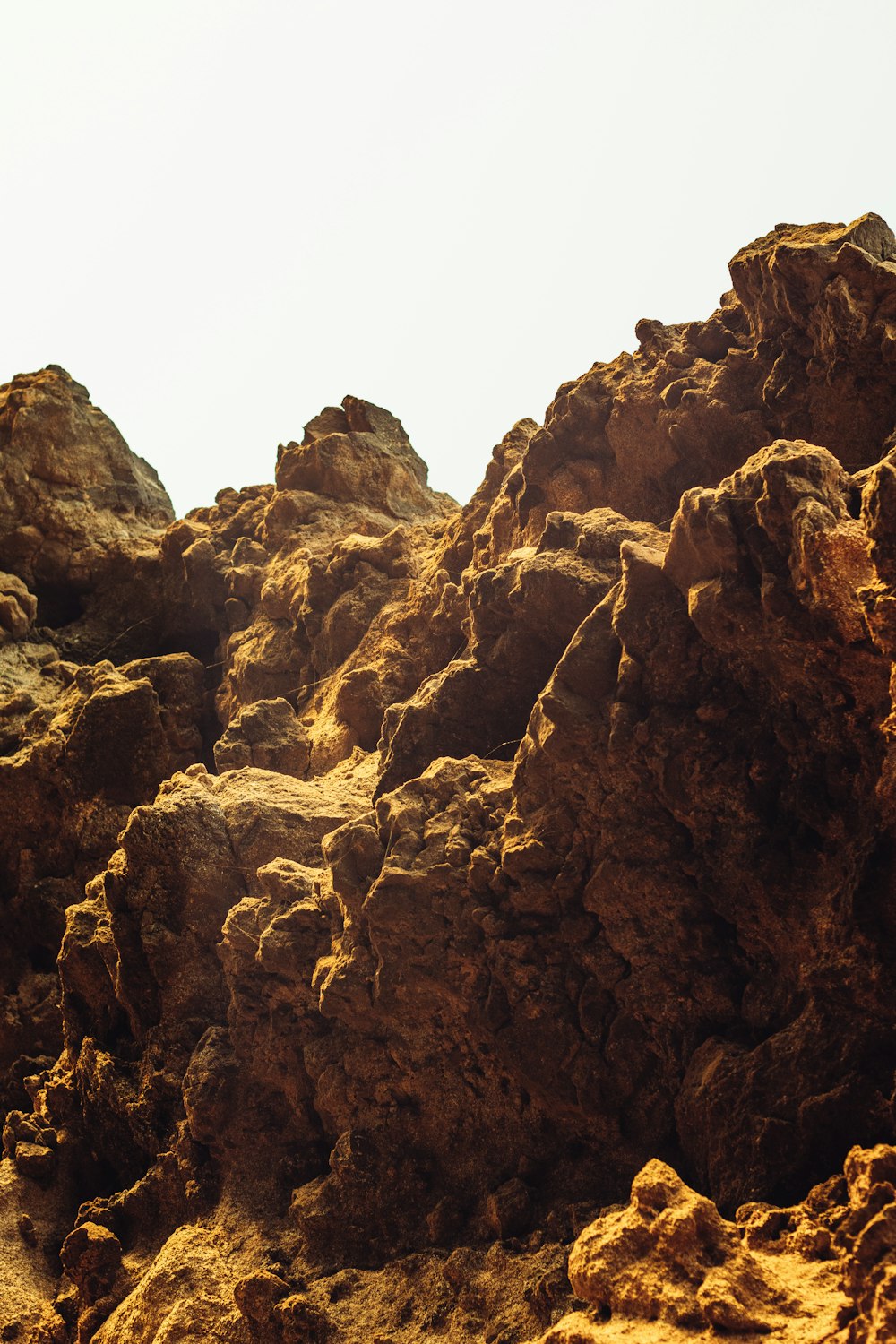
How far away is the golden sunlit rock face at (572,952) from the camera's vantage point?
4.76 m

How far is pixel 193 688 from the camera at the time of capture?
452 inches

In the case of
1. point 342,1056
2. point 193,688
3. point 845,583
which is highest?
point 193,688

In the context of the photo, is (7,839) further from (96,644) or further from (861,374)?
(861,374)

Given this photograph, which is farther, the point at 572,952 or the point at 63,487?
the point at 63,487

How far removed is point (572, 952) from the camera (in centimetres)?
581

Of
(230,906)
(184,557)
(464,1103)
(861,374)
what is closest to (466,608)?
(230,906)

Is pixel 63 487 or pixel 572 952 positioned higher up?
pixel 63 487

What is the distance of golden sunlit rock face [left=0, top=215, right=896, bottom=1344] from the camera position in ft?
15.6

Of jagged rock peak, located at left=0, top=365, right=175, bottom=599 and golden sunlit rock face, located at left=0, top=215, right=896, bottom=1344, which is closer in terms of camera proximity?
golden sunlit rock face, located at left=0, top=215, right=896, bottom=1344

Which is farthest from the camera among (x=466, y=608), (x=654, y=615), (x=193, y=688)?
(x=193, y=688)

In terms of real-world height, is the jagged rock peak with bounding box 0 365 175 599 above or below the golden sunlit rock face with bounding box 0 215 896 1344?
above

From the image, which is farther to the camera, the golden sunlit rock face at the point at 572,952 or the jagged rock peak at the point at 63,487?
the jagged rock peak at the point at 63,487

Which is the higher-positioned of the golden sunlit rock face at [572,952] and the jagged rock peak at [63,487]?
the jagged rock peak at [63,487]

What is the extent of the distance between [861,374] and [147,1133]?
618 centimetres
